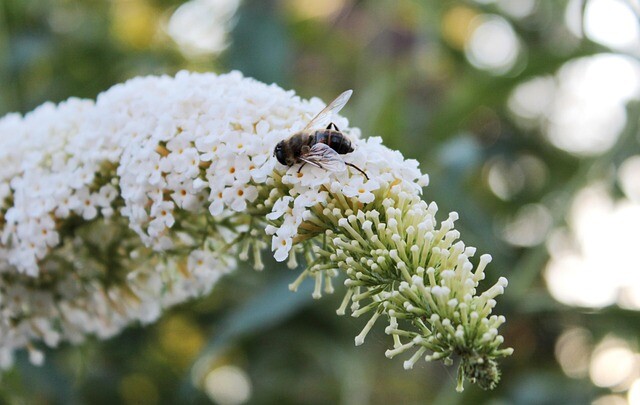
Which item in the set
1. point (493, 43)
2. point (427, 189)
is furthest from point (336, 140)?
point (493, 43)

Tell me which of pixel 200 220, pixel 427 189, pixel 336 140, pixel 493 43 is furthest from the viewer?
pixel 493 43

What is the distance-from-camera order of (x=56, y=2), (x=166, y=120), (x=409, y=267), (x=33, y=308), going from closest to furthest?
(x=409, y=267) → (x=166, y=120) → (x=33, y=308) → (x=56, y=2)

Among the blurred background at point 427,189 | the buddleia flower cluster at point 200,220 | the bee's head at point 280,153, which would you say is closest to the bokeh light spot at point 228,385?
the blurred background at point 427,189

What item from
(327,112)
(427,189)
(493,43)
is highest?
(493,43)

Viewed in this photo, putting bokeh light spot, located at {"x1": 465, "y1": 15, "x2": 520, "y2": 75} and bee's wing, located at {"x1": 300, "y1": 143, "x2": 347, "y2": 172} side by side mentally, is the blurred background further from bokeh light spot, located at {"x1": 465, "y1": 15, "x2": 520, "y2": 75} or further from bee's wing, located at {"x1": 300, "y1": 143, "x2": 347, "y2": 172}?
bee's wing, located at {"x1": 300, "y1": 143, "x2": 347, "y2": 172}

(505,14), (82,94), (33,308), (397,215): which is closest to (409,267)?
(397,215)

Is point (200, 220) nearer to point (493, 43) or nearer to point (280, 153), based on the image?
point (280, 153)

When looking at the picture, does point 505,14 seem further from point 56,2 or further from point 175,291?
point 175,291

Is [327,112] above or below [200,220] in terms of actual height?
above
